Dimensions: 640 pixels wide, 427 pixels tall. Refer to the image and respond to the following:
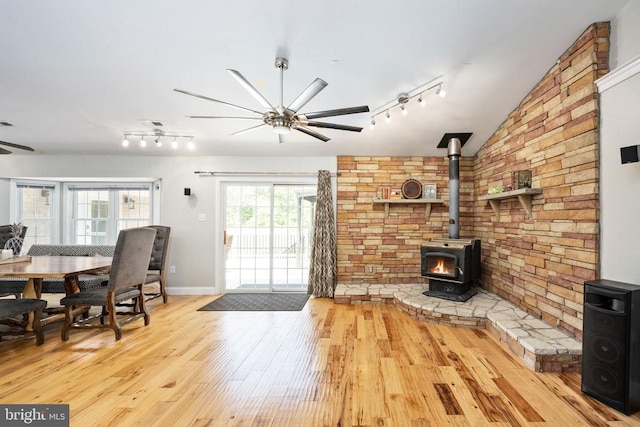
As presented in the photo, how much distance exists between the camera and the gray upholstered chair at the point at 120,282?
2.84 m

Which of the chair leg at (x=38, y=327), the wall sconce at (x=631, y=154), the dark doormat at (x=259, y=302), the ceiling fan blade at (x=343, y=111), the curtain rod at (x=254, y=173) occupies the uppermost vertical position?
the ceiling fan blade at (x=343, y=111)

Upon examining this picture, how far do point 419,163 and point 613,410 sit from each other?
3508 millimetres

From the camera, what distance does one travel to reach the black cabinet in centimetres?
183

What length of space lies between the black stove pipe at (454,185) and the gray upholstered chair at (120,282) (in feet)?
12.9

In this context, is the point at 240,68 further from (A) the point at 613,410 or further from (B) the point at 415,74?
(A) the point at 613,410

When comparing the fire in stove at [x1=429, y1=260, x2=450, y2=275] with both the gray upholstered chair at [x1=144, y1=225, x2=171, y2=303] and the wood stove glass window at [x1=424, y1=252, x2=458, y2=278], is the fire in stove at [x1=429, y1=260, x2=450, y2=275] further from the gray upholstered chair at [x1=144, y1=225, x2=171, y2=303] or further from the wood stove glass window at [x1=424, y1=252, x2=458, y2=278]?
→ the gray upholstered chair at [x1=144, y1=225, x2=171, y2=303]

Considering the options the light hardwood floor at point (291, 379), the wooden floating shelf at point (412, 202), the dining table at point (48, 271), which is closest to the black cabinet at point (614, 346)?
the light hardwood floor at point (291, 379)

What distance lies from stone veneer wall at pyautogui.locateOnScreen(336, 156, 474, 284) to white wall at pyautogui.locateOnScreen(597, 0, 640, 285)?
7.60 feet

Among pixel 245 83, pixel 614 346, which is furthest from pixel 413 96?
pixel 614 346

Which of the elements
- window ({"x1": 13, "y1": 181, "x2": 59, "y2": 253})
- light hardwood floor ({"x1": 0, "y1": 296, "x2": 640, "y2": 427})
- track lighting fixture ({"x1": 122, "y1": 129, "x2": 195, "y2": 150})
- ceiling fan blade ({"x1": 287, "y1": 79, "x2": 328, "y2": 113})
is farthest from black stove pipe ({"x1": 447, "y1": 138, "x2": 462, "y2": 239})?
window ({"x1": 13, "y1": 181, "x2": 59, "y2": 253})

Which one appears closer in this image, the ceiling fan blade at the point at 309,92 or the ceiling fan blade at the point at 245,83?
the ceiling fan blade at the point at 245,83

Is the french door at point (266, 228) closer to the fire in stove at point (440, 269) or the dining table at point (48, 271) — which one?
the dining table at point (48, 271)

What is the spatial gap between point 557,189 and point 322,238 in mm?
3013

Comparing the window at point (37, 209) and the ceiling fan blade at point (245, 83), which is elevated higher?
the ceiling fan blade at point (245, 83)
